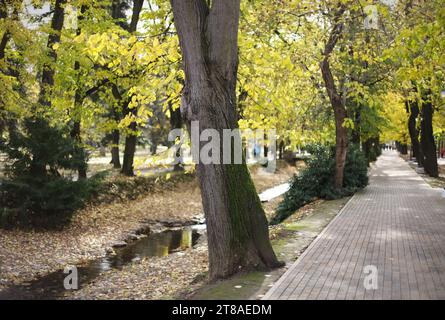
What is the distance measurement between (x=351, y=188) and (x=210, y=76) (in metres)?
14.3

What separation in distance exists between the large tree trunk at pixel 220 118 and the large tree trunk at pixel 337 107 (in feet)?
34.5

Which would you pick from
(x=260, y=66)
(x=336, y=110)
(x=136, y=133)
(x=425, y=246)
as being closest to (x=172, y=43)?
(x=260, y=66)

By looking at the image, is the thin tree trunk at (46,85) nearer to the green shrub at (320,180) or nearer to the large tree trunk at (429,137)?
the green shrub at (320,180)

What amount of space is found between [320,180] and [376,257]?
11111mm

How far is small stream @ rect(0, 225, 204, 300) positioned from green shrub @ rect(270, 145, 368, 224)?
3.73 meters

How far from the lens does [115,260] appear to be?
539 inches

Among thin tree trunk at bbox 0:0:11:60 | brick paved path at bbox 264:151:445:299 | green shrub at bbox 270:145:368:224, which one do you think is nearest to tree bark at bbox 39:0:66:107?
thin tree trunk at bbox 0:0:11:60

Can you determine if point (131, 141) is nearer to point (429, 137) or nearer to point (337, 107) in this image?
→ point (337, 107)

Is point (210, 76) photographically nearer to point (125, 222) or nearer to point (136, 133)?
point (125, 222)

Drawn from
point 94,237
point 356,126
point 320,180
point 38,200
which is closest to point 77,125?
point 38,200

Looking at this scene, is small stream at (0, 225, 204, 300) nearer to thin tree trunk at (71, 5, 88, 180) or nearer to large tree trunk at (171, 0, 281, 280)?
thin tree trunk at (71, 5, 88, 180)

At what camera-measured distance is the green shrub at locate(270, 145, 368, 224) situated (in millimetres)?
19641

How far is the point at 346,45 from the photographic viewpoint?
18188 millimetres
